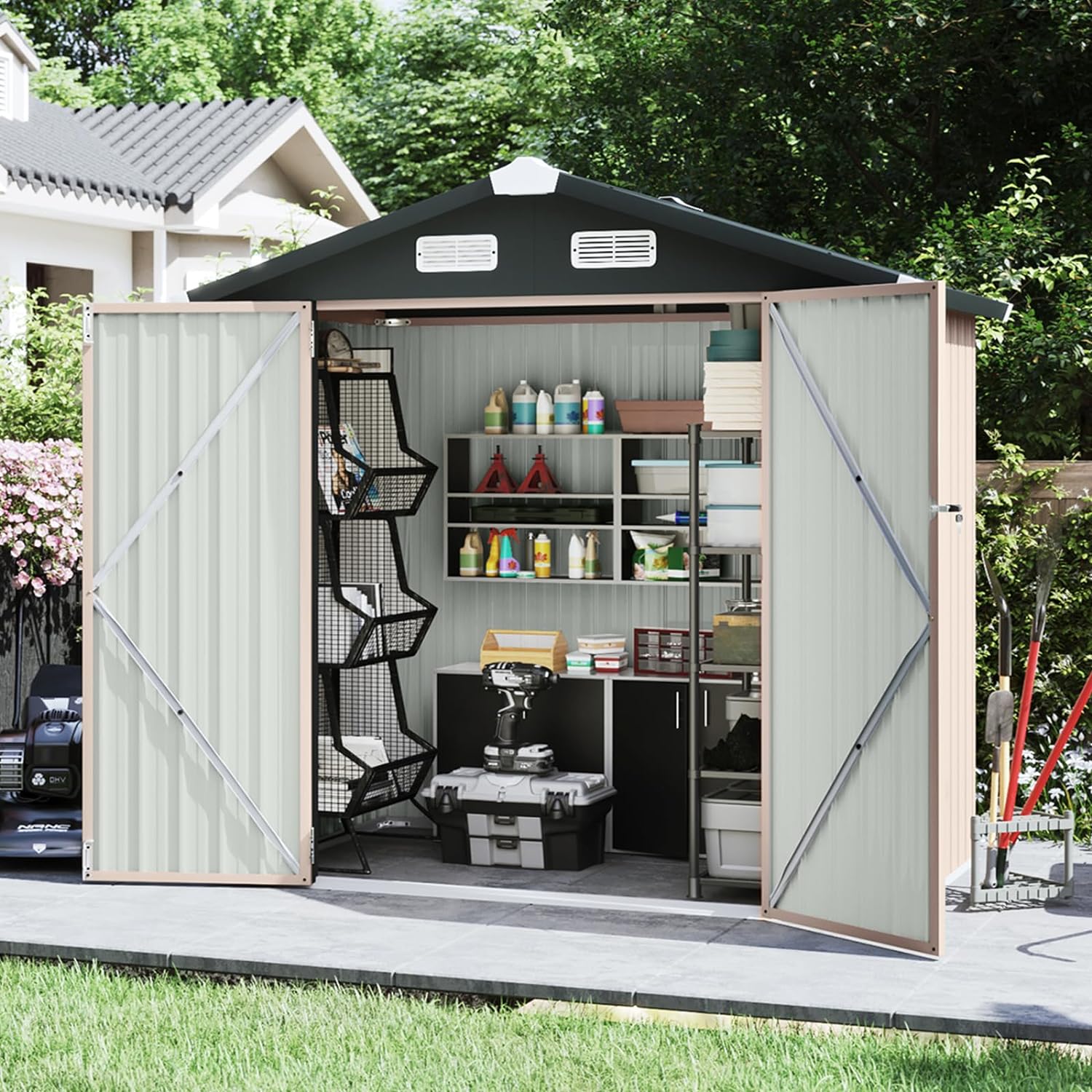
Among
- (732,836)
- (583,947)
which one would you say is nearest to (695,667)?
(732,836)

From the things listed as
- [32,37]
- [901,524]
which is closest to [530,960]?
[901,524]

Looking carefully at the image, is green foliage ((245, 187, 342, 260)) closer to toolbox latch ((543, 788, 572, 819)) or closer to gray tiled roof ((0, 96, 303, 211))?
gray tiled roof ((0, 96, 303, 211))

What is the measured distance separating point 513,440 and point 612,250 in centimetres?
170

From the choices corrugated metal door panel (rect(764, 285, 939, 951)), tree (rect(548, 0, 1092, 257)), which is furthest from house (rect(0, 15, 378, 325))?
corrugated metal door panel (rect(764, 285, 939, 951))

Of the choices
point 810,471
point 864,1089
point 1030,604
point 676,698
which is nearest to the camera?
point 864,1089

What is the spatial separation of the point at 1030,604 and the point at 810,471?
2.43 m

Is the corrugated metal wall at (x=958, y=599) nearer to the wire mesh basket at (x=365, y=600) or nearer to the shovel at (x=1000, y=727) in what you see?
the shovel at (x=1000, y=727)

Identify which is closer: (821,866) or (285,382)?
(821,866)

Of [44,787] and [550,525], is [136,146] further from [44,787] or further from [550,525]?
[44,787]

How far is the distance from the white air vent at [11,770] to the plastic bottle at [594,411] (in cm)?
276

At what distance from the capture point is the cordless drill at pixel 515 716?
7676mm

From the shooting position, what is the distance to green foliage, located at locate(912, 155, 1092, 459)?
938cm

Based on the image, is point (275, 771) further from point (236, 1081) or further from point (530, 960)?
point (236, 1081)

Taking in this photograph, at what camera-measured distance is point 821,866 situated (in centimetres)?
646
